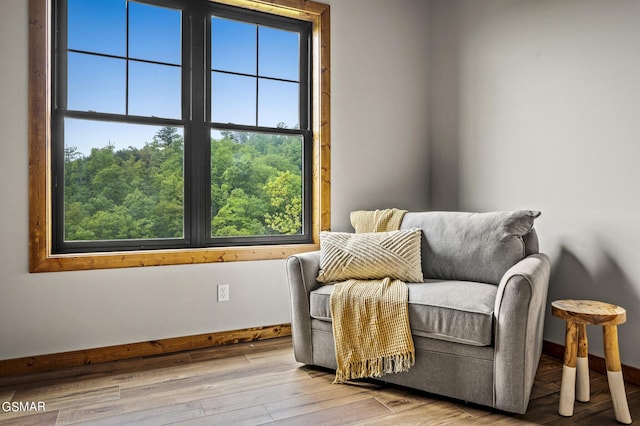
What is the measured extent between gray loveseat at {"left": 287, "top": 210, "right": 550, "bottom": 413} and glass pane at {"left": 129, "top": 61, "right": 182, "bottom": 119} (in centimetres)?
133

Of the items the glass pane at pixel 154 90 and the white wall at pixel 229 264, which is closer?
the white wall at pixel 229 264

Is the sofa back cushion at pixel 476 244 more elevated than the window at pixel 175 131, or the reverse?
the window at pixel 175 131

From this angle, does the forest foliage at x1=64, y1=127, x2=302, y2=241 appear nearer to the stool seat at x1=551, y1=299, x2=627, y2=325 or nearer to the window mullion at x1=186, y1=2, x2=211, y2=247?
the window mullion at x1=186, y1=2, x2=211, y2=247

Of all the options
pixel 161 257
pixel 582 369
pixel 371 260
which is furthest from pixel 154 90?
pixel 582 369

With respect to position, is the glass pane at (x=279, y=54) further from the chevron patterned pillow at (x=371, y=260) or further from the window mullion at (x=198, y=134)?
the chevron patterned pillow at (x=371, y=260)

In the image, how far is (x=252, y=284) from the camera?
2.92 meters

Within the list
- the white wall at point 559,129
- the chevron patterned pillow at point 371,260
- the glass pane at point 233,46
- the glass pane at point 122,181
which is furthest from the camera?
the glass pane at point 233,46

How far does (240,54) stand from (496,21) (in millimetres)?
1815

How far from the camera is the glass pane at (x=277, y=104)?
308 cm

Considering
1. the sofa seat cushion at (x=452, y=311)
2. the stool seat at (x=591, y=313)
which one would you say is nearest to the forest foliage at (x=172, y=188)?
the sofa seat cushion at (x=452, y=311)

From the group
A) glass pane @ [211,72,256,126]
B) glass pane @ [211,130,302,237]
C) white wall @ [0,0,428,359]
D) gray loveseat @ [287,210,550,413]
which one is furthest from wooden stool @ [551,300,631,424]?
glass pane @ [211,72,256,126]

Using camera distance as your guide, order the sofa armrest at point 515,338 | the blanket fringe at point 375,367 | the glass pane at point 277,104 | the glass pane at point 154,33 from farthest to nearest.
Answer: the glass pane at point 277,104
the glass pane at point 154,33
the blanket fringe at point 375,367
the sofa armrest at point 515,338

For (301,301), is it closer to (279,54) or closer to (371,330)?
(371,330)

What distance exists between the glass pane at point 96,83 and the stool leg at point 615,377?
285cm
